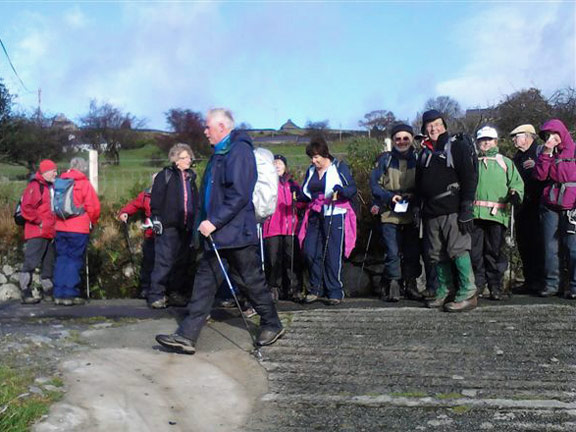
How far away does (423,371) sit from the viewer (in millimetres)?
5246

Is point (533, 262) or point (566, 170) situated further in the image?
point (533, 262)

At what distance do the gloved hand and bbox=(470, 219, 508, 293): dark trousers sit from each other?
70cm

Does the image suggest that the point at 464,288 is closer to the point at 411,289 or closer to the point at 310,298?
the point at 411,289

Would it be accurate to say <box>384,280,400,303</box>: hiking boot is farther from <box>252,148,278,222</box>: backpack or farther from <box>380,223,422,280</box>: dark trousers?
<box>252,148,278,222</box>: backpack

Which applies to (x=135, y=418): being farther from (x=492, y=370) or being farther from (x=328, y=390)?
(x=492, y=370)

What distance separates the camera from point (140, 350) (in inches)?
233

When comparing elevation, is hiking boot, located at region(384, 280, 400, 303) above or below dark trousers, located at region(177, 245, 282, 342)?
below

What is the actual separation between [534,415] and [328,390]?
1.42 metres

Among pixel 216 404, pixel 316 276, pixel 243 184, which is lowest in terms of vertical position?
pixel 216 404

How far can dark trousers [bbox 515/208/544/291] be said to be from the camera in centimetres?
775

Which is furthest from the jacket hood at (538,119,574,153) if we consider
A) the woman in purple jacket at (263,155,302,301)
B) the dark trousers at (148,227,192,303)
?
the dark trousers at (148,227,192,303)

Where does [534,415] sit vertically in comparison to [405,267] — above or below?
below

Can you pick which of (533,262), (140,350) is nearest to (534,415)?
(140,350)

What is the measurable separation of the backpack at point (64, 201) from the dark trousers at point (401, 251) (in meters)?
3.72
